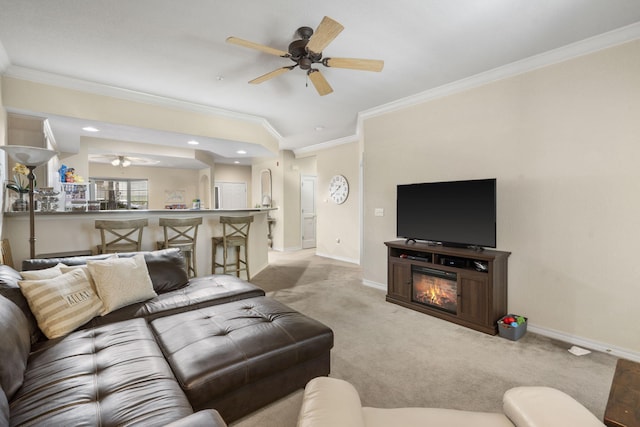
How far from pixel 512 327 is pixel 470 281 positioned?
52 cm

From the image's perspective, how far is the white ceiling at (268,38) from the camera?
6.86 ft

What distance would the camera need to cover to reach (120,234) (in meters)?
3.51

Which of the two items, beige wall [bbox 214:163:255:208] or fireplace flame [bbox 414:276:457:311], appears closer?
fireplace flame [bbox 414:276:457:311]

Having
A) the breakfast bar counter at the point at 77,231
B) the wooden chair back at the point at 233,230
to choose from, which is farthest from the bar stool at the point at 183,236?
the wooden chair back at the point at 233,230

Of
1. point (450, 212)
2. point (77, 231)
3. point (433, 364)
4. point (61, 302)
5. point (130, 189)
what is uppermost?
point (130, 189)

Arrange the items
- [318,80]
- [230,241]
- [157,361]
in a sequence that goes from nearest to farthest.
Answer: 1. [157,361]
2. [318,80]
3. [230,241]

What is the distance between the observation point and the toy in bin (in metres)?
2.66

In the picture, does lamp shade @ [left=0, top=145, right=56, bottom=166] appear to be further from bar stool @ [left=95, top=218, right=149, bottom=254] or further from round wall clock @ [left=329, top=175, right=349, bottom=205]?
round wall clock @ [left=329, top=175, right=349, bottom=205]

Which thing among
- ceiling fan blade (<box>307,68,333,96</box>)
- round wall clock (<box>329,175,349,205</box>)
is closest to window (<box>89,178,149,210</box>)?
round wall clock (<box>329,175,349,205</box>)

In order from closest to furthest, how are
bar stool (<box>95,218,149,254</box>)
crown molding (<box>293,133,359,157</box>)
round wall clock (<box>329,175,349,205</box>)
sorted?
bar stool (<box>95,218,149,254</box>) < crown molding (<box>293,133,359,157</box>) < round wall clock (<box>329,175,349,205</box>)

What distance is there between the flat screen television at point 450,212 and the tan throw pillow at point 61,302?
3.16 m

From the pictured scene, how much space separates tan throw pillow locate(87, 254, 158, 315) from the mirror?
547cm

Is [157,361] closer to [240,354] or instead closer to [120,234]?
[240,354]

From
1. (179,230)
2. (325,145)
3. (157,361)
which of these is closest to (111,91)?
(179,230)
